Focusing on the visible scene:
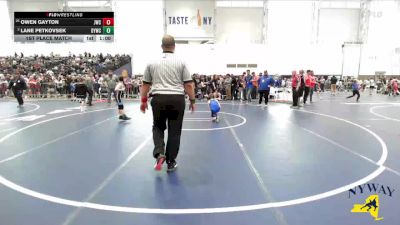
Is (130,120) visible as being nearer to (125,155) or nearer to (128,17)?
(125,155)

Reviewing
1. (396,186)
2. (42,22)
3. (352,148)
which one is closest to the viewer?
(396,186)

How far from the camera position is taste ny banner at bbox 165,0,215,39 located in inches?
1246

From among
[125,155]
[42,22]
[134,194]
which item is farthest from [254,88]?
[42,22]

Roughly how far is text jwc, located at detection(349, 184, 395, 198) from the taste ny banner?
28964mm

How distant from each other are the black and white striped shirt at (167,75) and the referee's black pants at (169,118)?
0.11 metres

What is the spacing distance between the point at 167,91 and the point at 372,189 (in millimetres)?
3074

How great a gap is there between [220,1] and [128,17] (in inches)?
348

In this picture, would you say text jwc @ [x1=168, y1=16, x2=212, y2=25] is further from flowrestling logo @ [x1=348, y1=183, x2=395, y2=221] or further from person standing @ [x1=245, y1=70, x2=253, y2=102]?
flowrestling logo @ [x1=348, y1=183, x2=395, y2=221]

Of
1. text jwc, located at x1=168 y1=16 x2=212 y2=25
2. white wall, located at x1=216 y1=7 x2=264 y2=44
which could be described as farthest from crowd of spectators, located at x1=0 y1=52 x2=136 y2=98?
white wall, located at x1=216 y1=7 x2=264 y2=44

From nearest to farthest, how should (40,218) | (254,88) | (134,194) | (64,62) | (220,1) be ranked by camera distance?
(40,218), (134,194), (254,88), (64,62), (220,1)

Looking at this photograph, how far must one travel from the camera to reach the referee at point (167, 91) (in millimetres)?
4867

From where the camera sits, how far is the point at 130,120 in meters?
10.9
